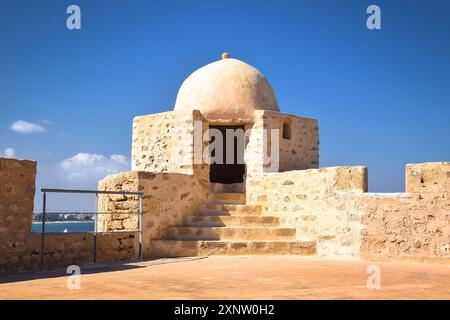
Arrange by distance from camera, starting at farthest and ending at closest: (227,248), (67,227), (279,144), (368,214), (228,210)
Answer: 1. (67,227)
2. (279,144)
3. (228,210)
4. (227,248)
5. (368,214)

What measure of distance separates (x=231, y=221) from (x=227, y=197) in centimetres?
134

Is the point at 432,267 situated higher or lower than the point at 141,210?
lower

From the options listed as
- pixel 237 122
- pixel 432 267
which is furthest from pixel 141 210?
pixel 432 267

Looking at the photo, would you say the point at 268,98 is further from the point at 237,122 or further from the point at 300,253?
the point at 300,253

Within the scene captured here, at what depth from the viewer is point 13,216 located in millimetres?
7594

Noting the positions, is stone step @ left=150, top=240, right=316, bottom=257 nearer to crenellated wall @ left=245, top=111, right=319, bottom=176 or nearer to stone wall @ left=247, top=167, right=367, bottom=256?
stone wall @ left=247, top=167, right=367, bottom=256

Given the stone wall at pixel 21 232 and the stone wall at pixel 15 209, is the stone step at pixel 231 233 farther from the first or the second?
the stone wall at pixel 15 209

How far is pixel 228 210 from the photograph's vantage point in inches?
466

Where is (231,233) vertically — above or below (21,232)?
below

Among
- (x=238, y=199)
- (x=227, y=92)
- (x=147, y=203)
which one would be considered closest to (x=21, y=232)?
(x=147, y=203)

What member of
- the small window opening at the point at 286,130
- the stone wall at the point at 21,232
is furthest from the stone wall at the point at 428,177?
the stone wall at the point at 21,232

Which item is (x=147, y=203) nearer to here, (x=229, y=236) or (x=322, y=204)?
(x=229, y=236)
